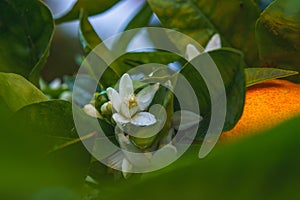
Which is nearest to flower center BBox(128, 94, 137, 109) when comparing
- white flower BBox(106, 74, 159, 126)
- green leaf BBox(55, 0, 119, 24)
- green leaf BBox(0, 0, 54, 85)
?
white flower BBox(106, 74, 159, 126)

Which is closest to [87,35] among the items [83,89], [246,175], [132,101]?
[83,89]

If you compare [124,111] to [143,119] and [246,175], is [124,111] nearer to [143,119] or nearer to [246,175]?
[143,119]

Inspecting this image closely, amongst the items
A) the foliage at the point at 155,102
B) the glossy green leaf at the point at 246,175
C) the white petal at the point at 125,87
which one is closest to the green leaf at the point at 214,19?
the foliage at the point at 155,102

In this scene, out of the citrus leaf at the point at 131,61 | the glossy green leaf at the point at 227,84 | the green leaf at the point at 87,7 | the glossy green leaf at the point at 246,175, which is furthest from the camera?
the green leaf at the point at 87,7

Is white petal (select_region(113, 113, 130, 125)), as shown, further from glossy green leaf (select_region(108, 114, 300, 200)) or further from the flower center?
glossy green leaf (select_region(108, 114, 300, 200))

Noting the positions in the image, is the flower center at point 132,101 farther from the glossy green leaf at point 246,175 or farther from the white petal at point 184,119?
the glossy green leaf at point 246,175

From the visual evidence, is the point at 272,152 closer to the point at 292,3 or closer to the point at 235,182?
the point at 235,182

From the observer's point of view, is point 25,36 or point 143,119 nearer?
point 143,119
